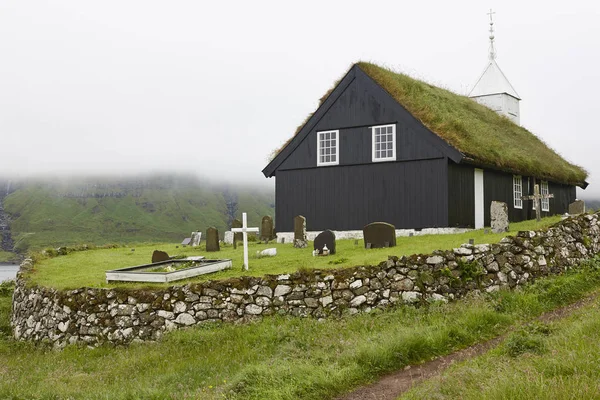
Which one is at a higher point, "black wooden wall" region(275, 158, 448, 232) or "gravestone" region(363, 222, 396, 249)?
"black wooden wall" region(275, 158, 448, 232)

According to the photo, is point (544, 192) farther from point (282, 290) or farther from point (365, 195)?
point (282, 290)

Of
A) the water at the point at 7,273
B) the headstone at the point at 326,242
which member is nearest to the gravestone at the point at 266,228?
the headstone at the point at 326,242

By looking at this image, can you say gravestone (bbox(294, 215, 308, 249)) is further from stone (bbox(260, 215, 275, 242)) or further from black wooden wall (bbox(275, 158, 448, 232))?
stone (bbox(260, 215, 275, 242))

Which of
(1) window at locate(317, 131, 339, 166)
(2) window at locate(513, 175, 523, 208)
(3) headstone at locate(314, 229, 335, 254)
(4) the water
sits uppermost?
(1) window at locate(317, 131, 339, 166)

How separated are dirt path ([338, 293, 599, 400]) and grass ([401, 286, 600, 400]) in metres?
0.49

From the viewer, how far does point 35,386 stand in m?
10.0

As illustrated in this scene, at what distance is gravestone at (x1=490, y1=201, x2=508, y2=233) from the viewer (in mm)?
17406

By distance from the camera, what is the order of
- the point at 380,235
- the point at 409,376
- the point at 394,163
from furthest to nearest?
the point at 394,163, the point at 380,235, the point at 409,376

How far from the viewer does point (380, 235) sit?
692 inches

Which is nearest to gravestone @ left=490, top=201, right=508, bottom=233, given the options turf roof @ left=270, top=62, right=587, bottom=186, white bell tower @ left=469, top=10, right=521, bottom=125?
turf roof @ left=270, top=62, right=587, bottom=186

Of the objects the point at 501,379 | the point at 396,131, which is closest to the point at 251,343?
the point at 501,379

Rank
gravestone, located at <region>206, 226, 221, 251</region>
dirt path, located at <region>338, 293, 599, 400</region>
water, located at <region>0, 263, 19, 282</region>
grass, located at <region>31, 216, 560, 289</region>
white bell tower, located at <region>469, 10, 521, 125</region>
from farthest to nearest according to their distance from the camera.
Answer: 1. water, located at <region>0, 263, 19, 282</region>
2. white bell tower, located at <region>469, 10, 521, 125</region>
3. gravestone, located at <region>206, 226, 221, 251</region>
4. grass, located at <region>31, 216, 560, 289</region>
5. dirt path, located at <region>338, 293, 599, 400</region>

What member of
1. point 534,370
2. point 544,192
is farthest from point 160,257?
point 544,192

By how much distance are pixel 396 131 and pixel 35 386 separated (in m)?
17.0
